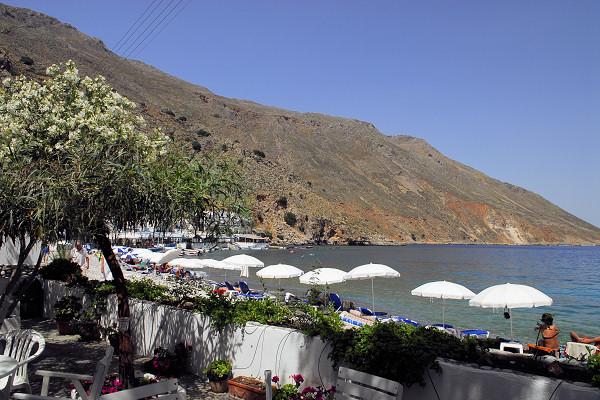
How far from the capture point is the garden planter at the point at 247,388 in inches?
208

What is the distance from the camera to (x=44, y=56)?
70438mm

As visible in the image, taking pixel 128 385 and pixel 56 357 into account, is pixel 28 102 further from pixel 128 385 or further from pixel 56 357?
pixel 128 385

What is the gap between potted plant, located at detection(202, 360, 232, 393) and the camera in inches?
224

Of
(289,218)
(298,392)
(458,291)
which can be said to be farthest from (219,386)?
(289,218)

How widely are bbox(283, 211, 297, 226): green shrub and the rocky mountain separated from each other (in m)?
0.21

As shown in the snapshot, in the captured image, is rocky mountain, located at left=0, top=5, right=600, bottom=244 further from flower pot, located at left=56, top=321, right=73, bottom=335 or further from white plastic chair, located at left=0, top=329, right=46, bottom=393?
white plastic chair, located at left=0, top=329, right=46, bottom=393

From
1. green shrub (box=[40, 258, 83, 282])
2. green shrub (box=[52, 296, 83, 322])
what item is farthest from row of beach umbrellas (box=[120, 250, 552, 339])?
green shrub (box=[40, 258, 83, 282])

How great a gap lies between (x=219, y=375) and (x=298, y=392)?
1.18m

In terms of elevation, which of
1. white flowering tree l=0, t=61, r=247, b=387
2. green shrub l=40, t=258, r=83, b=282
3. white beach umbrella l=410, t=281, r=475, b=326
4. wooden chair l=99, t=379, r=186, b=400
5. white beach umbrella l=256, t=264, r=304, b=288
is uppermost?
white flowering tree l=0, t=61, r=247, b=387

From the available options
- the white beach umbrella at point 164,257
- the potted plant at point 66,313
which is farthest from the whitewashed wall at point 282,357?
the white beach umbrella at point 164,257

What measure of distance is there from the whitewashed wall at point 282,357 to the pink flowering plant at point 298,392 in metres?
0.13

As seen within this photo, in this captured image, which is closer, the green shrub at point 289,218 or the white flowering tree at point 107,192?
the white flowering tree at point 107,192

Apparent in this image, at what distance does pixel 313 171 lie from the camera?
11225cm

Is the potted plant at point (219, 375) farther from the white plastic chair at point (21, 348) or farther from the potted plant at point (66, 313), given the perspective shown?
the potted plant at point (66, 313)
